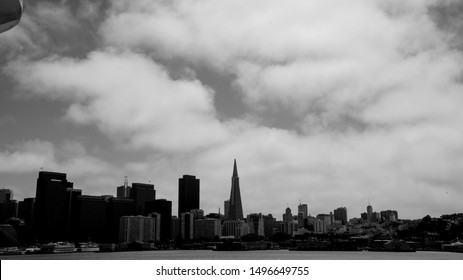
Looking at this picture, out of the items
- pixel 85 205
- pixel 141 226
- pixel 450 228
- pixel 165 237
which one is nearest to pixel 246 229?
pixel 165 237

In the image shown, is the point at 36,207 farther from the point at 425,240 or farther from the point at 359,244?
the point at 425,240

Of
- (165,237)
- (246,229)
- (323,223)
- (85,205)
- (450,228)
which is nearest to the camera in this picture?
(450,228)

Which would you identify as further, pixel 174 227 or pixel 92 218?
pixel 174 227

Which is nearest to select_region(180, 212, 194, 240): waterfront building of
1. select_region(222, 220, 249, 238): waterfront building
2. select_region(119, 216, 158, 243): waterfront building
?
select_region(119, 216, 158, 243): waterfront building

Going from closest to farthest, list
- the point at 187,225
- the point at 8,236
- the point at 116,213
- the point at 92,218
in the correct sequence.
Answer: the point at 8,236
the point at 92,218
the point at 116,213
the point at 187,225

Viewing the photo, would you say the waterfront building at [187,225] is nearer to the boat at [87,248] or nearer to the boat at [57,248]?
the boat at [87,248]

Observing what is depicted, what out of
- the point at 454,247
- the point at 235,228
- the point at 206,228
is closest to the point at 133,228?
the point at 206,228

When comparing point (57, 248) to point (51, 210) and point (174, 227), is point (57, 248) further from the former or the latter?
point (174, 227)
